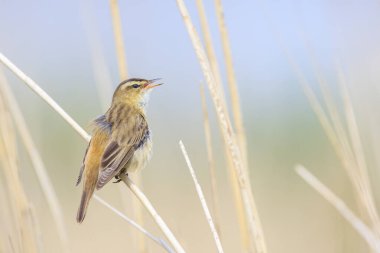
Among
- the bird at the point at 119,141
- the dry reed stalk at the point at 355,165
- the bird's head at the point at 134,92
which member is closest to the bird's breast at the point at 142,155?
the bird at the point at 119,141

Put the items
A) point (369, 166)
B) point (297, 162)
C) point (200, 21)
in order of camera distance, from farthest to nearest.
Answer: point (297, 162) < point (369, 166) < point (200, 21)

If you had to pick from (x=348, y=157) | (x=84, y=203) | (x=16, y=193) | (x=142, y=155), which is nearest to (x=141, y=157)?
(x=142, y=155)

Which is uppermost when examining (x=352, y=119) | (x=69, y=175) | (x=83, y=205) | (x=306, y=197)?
(x=83, y=205)

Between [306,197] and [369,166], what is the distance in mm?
874

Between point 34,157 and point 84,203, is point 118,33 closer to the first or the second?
point 34,157

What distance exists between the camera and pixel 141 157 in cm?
355

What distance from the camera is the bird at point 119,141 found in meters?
3.18

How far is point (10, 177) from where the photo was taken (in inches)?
118

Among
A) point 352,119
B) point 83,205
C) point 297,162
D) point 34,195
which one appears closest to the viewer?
point 83,205

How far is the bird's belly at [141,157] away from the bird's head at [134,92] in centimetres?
34

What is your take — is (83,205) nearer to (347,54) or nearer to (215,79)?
(215,79)

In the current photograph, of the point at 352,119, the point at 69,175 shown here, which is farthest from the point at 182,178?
the point at 352,119

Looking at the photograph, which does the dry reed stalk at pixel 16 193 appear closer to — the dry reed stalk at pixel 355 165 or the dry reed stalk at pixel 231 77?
the dry reed stalk at pixel 231 77

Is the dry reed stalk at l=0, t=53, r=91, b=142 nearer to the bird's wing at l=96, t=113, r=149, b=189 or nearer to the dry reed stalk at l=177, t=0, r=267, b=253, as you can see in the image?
the bird's wing at l=96, t=113, r=149, b=189
